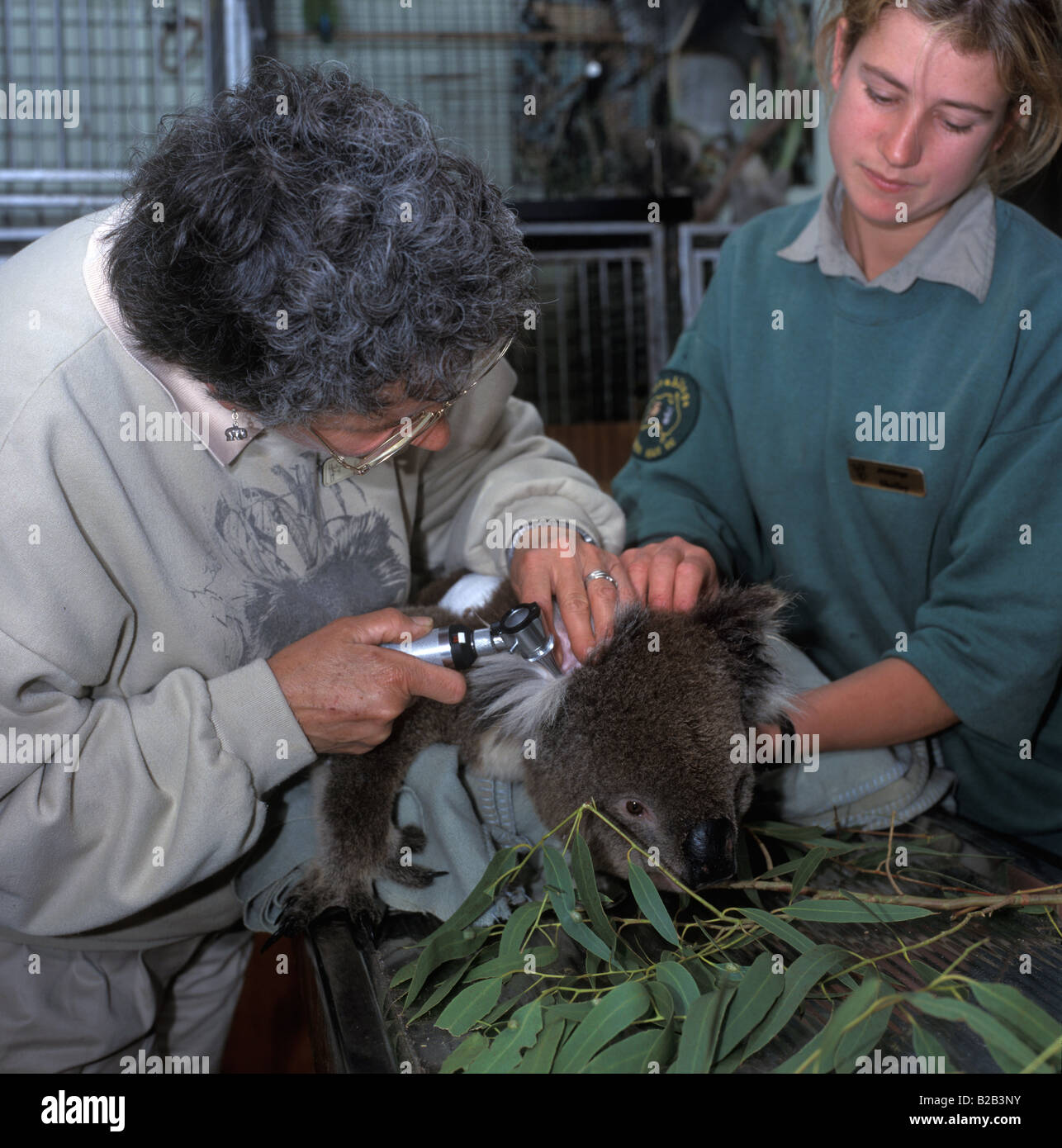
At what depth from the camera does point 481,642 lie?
1253 millimetres

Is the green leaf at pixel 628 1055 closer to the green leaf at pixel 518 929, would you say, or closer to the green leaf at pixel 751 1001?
the green leaf at pixel 751 1001

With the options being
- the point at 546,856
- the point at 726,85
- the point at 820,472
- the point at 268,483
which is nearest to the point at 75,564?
the point at 268,483

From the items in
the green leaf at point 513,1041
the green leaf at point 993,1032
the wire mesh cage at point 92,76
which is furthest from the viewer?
the wire mesh cage at point 92,76

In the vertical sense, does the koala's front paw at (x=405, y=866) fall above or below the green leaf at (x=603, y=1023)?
below

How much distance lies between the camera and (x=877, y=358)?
5.53ft

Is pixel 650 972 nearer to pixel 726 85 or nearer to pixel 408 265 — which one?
pixel 408 265

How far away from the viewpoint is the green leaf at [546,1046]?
97 centimetres

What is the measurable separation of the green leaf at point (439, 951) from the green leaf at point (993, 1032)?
49cm

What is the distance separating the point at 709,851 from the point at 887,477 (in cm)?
73

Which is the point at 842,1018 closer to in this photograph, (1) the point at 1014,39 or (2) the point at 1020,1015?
(2) the point at 1020,1015

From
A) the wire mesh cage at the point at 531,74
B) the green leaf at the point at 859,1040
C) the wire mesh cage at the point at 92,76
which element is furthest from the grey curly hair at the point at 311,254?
the wire mesh cage at the point at 531,74

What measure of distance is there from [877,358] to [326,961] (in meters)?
1.21

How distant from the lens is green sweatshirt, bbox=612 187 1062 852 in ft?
4.99

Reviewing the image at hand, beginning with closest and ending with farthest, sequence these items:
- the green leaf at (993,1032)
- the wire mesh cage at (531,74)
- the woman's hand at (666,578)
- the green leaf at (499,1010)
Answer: the green leaf at (993,1032) → the green leaf at (499,1010) → the woman's hand at (666,578) → the wire mesh cage at (531,74)
